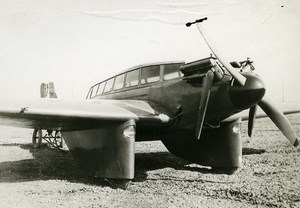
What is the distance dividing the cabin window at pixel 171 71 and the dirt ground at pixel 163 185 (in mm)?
2133

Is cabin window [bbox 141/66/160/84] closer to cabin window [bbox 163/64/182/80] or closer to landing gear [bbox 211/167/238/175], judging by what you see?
cabin window [bbox 163/64/182/80]

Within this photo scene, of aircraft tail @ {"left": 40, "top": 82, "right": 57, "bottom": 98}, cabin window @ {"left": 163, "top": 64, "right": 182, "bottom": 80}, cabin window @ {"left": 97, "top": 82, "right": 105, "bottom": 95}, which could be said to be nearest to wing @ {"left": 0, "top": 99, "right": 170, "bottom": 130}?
cabin window @ {"left": 163, "top": 64, "right": 182, "bottom": 80}

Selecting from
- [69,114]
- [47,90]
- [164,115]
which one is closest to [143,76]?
[164,115]

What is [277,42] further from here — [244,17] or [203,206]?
[203,206]

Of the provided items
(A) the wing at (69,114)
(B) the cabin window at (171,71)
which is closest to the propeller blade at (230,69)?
(B) the cabin window at (171,71)

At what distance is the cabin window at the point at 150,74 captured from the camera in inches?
258

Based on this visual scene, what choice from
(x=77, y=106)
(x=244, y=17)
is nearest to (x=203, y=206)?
(x=77, y=106)

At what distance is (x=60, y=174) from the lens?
21.3 feet

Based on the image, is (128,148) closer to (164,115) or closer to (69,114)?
(164,115)

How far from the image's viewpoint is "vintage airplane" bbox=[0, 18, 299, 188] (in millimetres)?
5102

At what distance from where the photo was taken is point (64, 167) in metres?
7.39

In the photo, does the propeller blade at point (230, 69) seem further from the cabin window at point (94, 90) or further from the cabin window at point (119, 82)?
the cabin window at point (94, 90)

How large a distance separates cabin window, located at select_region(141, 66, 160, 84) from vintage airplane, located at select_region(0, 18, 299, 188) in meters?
0.02

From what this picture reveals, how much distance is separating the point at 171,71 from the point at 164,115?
1020 millimetres
